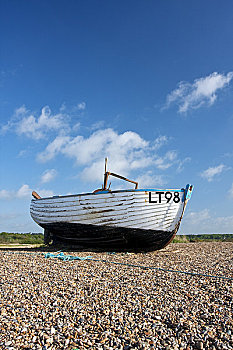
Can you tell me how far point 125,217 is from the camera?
31.7ft

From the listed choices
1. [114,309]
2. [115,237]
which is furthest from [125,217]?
[114,309]

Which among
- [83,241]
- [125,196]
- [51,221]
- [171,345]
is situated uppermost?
[125,196]

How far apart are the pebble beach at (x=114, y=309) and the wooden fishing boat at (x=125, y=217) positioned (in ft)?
11.6

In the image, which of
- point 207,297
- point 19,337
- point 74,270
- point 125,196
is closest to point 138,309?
point 207,297

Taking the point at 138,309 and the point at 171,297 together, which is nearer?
the point at 138,309

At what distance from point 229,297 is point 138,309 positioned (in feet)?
5.39

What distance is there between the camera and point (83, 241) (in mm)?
11133

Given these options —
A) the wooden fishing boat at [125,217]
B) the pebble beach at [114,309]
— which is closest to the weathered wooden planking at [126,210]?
the wooden fishing boat at [125,217]

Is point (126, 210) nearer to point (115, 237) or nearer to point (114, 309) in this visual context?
point (115, 237)

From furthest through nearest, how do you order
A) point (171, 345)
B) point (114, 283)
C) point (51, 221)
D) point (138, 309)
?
point (51, 221)
point (114, 283)
point (138, 309)
point (171, 345)

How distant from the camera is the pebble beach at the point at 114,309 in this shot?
2965 millimetres

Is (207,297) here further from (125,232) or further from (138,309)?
(125,232)

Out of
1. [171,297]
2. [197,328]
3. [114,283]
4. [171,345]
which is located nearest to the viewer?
[171,345]

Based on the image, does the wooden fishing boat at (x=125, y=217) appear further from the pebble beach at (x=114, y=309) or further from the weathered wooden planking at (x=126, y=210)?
the pebble beach at (x=114, y=309)
